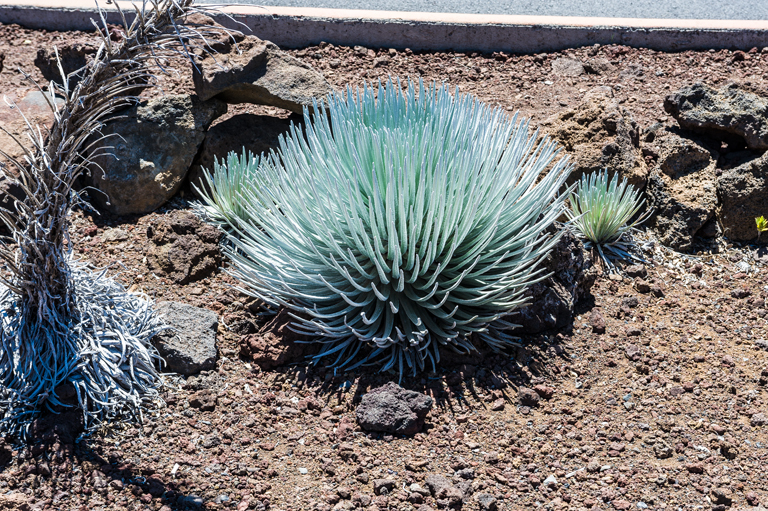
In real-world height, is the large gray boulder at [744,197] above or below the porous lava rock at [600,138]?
below

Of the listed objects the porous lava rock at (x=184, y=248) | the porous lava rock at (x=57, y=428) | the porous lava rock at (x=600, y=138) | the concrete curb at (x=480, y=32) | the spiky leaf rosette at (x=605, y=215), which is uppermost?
the concrete curb at (x=480, y=32)

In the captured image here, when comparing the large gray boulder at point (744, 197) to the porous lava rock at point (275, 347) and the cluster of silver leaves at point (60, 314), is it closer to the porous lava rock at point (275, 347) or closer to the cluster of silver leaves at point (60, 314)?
the porous lava rock at point (275, 347)

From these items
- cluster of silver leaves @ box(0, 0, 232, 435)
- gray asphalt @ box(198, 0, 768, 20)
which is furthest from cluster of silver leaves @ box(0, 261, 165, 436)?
gray asphalt @ box(198, 0, 768, 20)

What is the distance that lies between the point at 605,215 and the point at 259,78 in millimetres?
1828

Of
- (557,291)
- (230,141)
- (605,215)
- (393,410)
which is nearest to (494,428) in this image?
(393,410)

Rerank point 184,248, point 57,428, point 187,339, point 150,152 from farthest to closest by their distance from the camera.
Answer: point 150,152, point 184,248, point 187,339, point 57,428

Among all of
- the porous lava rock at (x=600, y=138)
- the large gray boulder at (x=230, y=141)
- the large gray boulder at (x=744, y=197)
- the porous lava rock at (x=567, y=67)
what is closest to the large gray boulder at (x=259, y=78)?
the large gray boulder at (x=230, y=141)

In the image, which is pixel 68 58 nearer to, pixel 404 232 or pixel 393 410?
pixel 404 232

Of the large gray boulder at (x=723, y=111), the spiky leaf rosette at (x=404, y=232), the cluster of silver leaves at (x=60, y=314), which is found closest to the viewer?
the cluster of silver leaves at (x=60, y=314)

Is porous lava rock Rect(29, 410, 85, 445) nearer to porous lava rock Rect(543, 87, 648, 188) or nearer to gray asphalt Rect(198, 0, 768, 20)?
porous lava rock Rect(543, 87, 648, 188)

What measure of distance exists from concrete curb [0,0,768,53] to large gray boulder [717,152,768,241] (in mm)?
1665

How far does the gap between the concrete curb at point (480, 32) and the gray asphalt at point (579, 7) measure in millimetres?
490

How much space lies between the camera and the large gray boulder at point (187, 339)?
109 inches

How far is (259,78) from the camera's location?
150 inches
